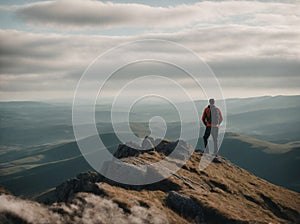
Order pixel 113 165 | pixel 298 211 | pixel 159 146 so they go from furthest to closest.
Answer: pixel 159 146
pixel 298 211
pixel 113 165

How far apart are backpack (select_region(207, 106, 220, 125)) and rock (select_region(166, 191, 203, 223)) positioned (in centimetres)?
1149

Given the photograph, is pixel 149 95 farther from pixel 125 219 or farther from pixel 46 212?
pixel 46 212

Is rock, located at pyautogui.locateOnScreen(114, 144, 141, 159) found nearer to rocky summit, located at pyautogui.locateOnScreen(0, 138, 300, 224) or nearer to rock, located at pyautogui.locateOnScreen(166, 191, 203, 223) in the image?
rocky summit, located at pyautogui.locateOnScreen(0, 138, 300, 224)

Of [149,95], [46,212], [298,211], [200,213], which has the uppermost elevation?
[149,95]

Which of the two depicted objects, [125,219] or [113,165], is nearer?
[125,219]

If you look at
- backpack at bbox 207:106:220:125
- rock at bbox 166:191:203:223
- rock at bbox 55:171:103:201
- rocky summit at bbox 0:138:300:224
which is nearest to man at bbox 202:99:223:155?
backpack at bbox 207:106:220:125

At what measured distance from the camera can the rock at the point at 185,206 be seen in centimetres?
4022

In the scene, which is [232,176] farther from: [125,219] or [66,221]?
[66,221]

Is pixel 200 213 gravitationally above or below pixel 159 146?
below

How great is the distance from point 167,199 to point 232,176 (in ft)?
61.8

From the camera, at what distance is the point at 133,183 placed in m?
45.0

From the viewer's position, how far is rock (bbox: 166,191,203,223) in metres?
40.2

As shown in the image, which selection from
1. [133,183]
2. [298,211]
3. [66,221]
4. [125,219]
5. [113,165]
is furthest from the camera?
[298,211]

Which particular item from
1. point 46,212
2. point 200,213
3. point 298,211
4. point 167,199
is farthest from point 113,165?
point 298,211
